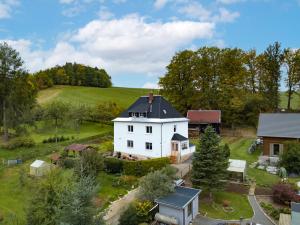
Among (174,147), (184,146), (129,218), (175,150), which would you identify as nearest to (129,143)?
(174,147)

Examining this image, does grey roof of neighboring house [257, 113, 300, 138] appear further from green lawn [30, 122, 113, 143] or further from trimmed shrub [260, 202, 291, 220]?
green lawn [30, 122, 113, 143]

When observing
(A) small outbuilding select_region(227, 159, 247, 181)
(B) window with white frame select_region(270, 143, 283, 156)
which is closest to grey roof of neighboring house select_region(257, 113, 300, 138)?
(B) window with white frame select_region(270, 143, 283, 156)

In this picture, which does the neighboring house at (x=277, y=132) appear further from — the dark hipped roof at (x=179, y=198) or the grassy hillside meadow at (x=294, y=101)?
the grassy hillside meadow at (x=294, y=101)

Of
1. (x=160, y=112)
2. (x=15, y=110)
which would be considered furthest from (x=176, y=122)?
(x=15, y=110)

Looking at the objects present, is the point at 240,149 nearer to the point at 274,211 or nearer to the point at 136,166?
the point at 136,166

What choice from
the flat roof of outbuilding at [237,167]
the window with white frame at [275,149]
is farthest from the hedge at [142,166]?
the window with white frame at [275,149]

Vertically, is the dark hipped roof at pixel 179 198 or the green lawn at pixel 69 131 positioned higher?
the green lawn at pixel 69 131

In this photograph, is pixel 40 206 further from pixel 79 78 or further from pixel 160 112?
pixel 79 78
